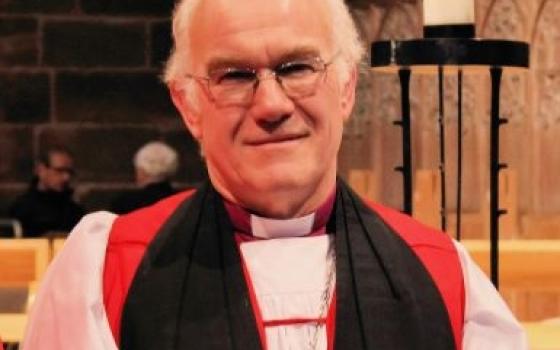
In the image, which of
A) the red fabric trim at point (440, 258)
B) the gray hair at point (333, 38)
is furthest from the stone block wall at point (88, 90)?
the gray hair at point (333, 38)

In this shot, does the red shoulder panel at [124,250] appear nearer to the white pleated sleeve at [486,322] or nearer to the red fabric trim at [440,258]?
the red fabric trim at [440,258]

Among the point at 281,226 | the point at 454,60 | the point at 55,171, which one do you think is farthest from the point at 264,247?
the point at 55,171

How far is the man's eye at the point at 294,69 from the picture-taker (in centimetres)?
211

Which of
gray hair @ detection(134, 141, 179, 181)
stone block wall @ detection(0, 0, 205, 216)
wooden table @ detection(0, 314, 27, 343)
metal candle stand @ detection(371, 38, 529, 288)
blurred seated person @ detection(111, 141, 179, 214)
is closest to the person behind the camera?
wooden table @ detection(0, 314, 27, 343)

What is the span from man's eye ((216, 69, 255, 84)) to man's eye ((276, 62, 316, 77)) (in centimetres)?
4

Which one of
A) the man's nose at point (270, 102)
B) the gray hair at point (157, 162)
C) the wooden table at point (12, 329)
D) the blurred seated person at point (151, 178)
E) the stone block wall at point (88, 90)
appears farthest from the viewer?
the stone block wall at point (88, 90)

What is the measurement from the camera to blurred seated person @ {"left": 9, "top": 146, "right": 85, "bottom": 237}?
374 inches

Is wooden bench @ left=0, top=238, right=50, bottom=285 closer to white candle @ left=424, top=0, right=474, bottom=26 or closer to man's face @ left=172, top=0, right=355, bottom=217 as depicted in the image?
white candle @ left=424, top=0, right=474, bottom=26

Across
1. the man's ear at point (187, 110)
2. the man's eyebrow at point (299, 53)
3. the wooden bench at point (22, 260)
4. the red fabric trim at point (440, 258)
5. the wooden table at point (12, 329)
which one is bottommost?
the wooden bench at point (22, 260)

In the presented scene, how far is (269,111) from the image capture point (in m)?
2.08

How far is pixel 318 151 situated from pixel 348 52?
0.18 metres

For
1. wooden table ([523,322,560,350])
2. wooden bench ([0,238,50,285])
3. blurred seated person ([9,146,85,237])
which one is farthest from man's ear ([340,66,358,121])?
blurred seated person ([9,146,85,237])

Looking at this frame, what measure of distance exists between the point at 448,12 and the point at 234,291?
131 cm

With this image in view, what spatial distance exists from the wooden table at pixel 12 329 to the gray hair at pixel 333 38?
0.86 meters
